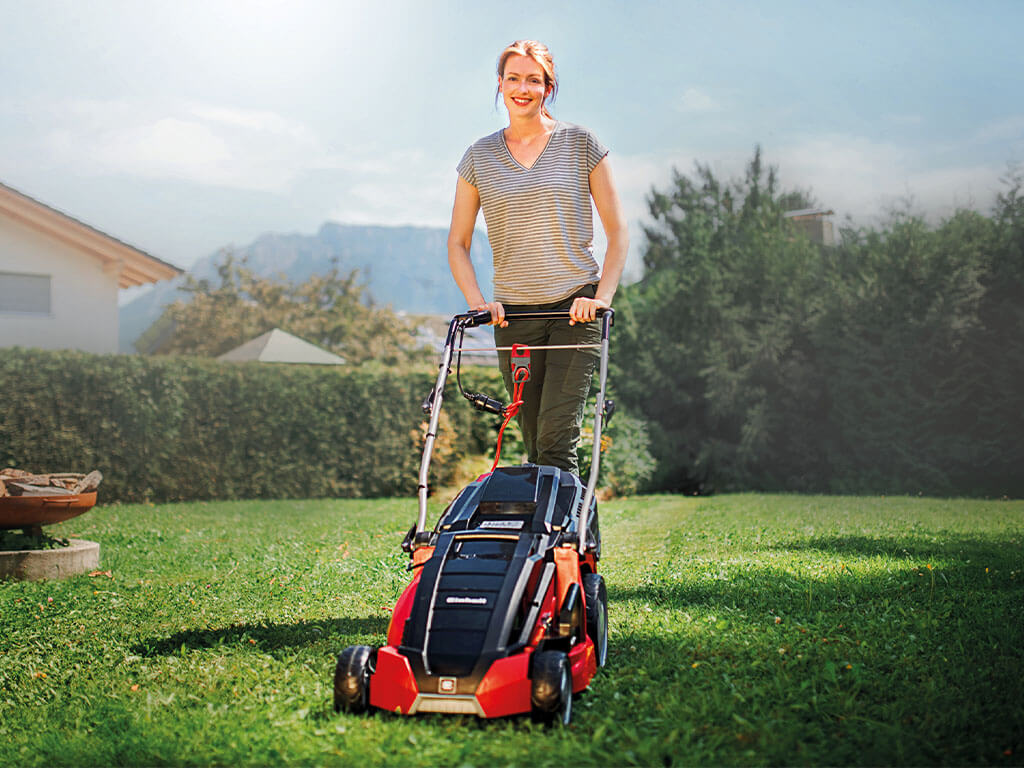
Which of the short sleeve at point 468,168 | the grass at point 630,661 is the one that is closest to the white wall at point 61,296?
the grass at point 630,661

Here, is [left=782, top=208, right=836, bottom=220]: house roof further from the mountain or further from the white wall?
the mountain

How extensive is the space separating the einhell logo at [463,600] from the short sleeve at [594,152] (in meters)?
1.66

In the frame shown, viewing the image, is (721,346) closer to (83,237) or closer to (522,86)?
(83,237)

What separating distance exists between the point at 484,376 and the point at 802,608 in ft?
28.5

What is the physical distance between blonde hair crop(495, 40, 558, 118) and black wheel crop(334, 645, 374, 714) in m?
2.01

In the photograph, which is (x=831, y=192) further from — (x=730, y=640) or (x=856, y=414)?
(x=730, y=640)

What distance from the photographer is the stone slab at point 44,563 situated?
5598 mm

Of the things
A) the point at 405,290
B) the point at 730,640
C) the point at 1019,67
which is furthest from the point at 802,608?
the point at 405,290

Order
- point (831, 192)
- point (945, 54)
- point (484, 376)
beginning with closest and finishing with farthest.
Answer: point (484, 376), point (945, 54), point (831, 192)

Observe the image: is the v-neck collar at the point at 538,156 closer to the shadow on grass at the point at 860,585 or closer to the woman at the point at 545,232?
the woman at the point at 545,232

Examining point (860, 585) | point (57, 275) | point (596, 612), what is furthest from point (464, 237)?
point (57, 275)

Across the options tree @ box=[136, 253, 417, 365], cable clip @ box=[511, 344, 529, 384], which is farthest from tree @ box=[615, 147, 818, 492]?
cable clip @ box=[511, 344, 529, 384]

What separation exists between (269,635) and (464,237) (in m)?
1.77

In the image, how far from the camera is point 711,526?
23.7 feet
